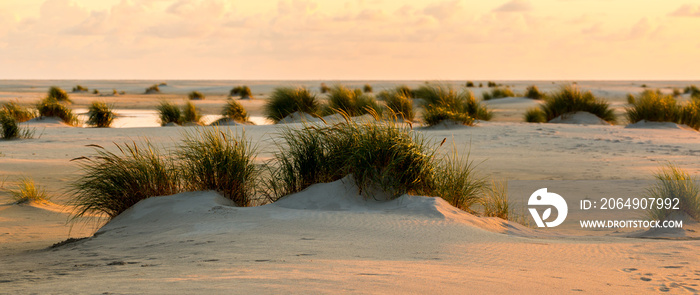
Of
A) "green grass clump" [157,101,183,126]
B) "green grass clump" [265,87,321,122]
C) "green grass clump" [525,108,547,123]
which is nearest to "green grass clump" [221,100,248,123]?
"green grass clump" [265,87,321,122]

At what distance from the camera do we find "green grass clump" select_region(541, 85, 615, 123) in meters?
19.1

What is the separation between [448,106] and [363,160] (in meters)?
10.6

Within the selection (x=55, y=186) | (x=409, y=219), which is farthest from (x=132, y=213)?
(x=55, y=186)

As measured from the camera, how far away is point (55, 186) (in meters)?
9.27

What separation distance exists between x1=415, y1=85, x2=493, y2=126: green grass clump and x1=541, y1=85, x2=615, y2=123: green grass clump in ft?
6.10

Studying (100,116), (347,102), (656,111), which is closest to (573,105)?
(656,111)

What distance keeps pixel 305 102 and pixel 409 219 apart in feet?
42.6

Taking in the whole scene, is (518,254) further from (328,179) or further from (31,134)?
(31,134)

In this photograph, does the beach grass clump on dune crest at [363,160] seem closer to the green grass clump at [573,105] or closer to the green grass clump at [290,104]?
the green grass clump at [290,104]

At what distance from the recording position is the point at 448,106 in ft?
55.2

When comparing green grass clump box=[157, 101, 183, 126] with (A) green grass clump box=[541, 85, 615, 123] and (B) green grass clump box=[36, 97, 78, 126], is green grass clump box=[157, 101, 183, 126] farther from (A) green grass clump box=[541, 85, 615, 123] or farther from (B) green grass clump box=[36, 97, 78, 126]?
(A) green grass clump box=[541, 85, 615, 123]

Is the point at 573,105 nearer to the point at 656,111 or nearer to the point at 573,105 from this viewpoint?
the point at 573,105

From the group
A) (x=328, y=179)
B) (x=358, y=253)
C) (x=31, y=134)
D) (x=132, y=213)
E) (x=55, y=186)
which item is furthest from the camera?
(x=31, y=134)

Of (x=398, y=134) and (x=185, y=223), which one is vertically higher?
(x=398, y=134)
